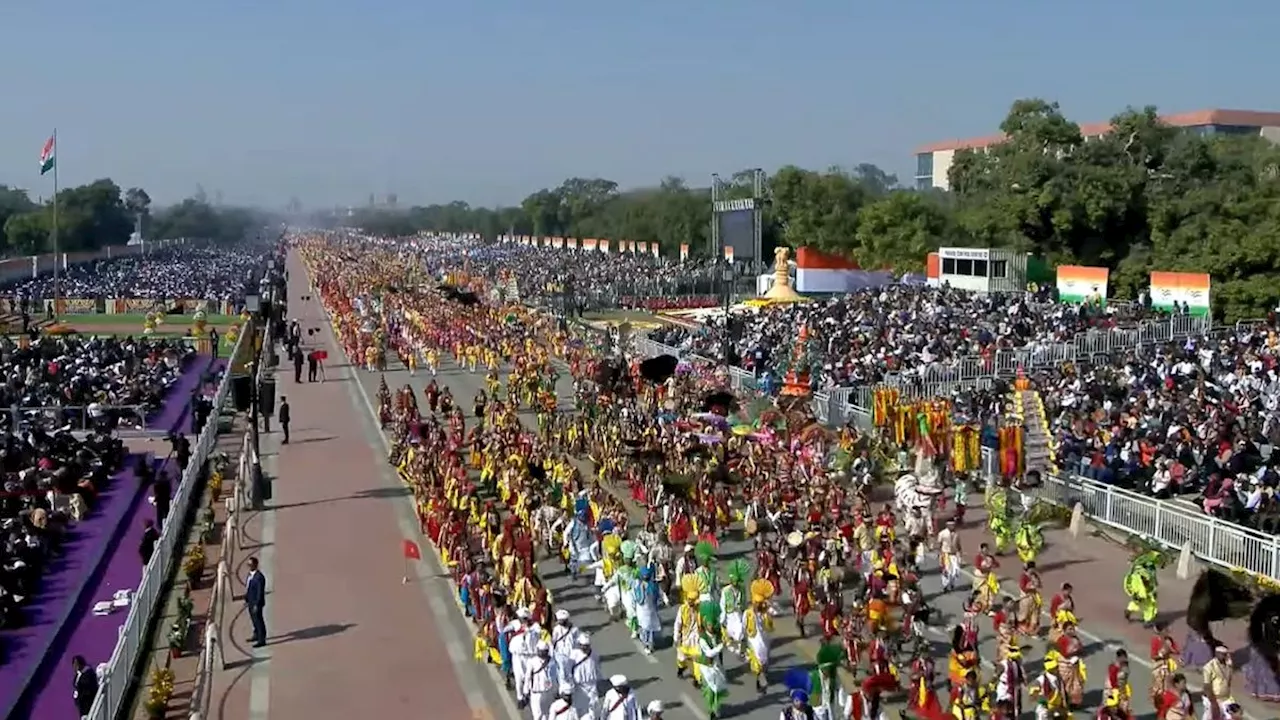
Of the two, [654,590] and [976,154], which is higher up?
[976,154]

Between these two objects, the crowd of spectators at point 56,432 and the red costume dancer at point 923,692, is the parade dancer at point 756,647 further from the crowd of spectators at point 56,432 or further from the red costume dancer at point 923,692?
the crowd of spectators at point 56,432

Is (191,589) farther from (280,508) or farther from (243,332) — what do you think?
(243,332)

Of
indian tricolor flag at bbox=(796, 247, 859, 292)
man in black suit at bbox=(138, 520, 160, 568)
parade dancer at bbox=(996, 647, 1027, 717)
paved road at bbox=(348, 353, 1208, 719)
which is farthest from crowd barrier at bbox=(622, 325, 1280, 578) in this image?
indian tricolor flag at bbox=(796, 247, 859, 292)

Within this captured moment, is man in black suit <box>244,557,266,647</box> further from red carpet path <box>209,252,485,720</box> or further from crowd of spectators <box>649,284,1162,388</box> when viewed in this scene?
crowd of spectators <box>649,284,1162,388</box>

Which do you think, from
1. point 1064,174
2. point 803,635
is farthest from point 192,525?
point 1064,174

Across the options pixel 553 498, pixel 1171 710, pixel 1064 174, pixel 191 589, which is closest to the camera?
pixel 1171 710

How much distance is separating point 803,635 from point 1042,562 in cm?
479

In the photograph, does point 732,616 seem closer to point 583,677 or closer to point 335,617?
point 583,677

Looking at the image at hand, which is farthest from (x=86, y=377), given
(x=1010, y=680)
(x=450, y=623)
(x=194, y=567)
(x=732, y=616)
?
(x=1010, y=680)

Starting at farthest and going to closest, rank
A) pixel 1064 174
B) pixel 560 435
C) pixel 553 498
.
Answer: pixel 1064 174
pixel 560 435
pixel 553 498

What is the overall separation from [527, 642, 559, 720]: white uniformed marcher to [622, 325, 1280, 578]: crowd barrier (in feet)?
30.3

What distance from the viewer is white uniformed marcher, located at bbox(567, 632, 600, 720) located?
11750 millimetres

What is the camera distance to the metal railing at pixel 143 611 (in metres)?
11.7

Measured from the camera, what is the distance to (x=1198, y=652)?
40.0ft
